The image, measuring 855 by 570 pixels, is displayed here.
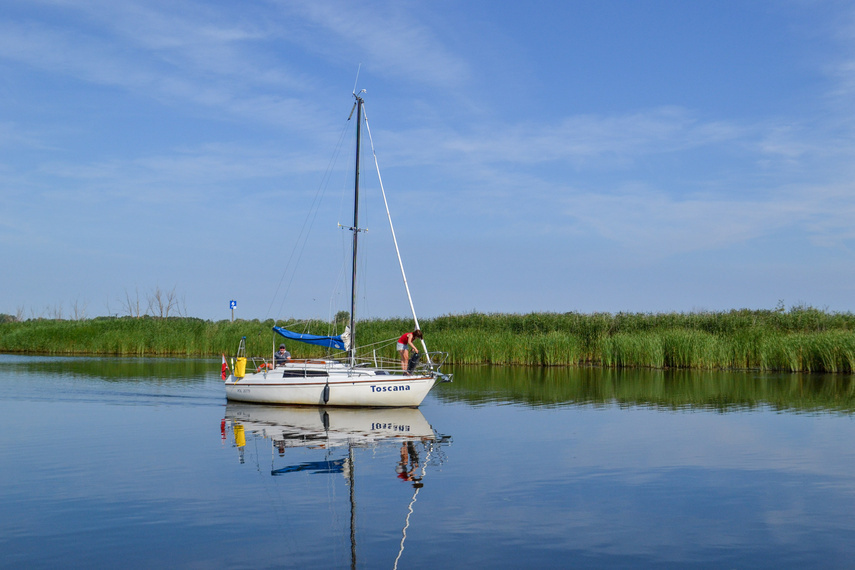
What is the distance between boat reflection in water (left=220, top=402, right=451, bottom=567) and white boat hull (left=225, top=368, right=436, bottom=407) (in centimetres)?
34

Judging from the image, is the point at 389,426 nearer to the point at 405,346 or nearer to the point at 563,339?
the point at 405,346

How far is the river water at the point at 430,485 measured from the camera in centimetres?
1025

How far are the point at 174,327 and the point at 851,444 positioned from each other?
52.7m

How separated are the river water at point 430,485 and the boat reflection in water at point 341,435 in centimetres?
10

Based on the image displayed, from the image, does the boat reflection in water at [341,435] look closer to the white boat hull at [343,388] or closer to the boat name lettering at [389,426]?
the boat name lettering at [389,426]

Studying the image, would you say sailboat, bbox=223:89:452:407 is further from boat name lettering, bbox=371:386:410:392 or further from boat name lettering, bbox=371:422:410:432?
boat name lettering, bbox=371:422:410:432

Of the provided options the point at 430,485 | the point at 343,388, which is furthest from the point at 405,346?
the point at 430,485

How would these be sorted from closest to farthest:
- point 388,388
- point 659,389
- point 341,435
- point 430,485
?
point 430,485 < point 341,435 < point 388,388 < point 659,389

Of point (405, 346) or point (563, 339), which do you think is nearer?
point (405, 346)

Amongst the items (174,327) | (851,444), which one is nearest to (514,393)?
(851,444)

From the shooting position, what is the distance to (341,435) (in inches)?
806

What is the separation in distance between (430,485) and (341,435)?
6.80 metres

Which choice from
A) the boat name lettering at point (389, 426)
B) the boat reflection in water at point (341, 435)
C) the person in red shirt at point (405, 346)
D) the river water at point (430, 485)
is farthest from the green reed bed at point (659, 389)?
the boat name lettering at point (389, 426)

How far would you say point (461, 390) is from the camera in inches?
1308
